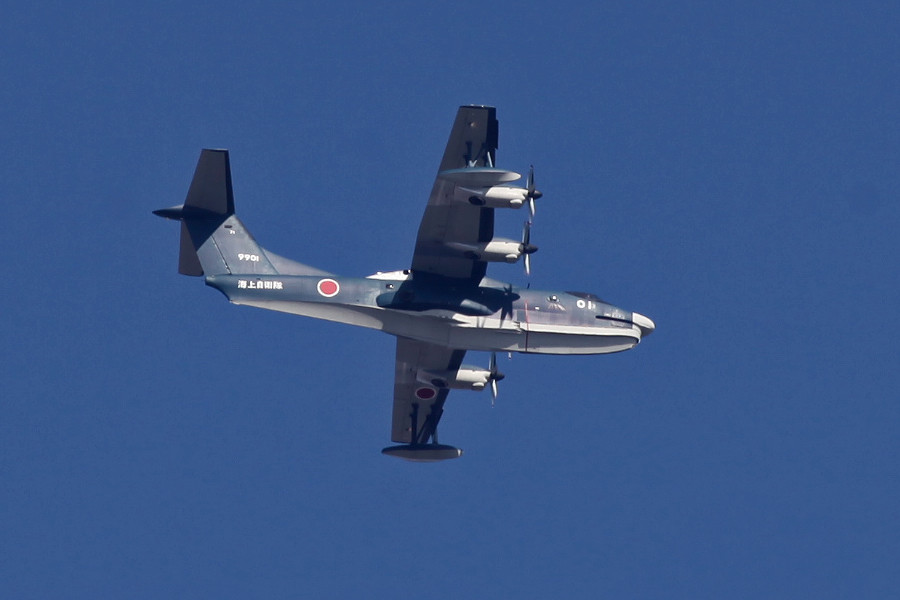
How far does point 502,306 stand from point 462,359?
4.65 metres

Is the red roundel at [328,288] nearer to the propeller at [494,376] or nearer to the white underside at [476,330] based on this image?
the white underside at [476,330]

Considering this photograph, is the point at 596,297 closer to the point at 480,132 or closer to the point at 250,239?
the point at 480,132

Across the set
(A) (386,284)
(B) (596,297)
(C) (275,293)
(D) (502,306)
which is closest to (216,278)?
(C) (275,293)

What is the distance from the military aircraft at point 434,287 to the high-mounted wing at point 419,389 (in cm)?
245

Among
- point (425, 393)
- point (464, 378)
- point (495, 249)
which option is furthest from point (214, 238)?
point (425, 393)

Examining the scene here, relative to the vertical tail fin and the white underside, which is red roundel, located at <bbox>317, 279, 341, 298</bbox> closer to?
the white underside

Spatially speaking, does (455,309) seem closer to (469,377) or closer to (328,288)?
(328,288)

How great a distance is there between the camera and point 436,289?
162ft

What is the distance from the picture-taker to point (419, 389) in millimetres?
55938

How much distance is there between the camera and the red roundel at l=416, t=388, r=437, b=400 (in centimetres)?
5606

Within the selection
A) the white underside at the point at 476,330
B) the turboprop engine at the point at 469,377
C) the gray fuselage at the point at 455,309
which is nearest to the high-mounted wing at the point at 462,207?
the gray fuselage at the point at 455,309

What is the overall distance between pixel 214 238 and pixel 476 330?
338 inches

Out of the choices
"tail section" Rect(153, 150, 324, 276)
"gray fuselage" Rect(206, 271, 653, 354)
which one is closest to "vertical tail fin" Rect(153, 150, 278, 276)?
"tail section" Rect(153, 150, 324, 276)

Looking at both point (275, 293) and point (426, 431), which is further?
point (426, 431)
